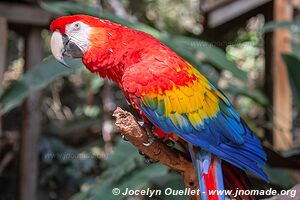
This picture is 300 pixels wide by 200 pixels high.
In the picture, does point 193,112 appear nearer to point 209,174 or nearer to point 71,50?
point 209,174

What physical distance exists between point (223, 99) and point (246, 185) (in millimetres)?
147

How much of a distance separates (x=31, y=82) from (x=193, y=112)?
78cm

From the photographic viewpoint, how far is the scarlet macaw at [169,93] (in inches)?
33.2

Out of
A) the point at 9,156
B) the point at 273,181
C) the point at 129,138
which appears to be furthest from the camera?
the point at 9,156

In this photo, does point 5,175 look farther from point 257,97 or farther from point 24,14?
point 257,97

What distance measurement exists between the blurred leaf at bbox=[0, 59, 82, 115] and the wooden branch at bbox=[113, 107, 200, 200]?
65cm

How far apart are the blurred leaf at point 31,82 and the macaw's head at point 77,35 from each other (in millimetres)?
588

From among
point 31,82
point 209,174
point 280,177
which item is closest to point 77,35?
point 209,174

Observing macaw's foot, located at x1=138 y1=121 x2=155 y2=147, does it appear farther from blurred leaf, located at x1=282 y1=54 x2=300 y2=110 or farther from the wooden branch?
blurred leaf, located at x1=282 y1=54 x2=300 y2=110

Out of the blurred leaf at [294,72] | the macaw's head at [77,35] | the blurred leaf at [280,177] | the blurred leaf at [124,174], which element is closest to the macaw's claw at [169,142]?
the macaw's head at [77,35]

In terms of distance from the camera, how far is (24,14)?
74.0 inches

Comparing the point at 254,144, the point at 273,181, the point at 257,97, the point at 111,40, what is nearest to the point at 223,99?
the point at 254,144

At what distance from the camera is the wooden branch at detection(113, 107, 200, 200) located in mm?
802

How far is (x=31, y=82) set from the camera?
60.4 inches
